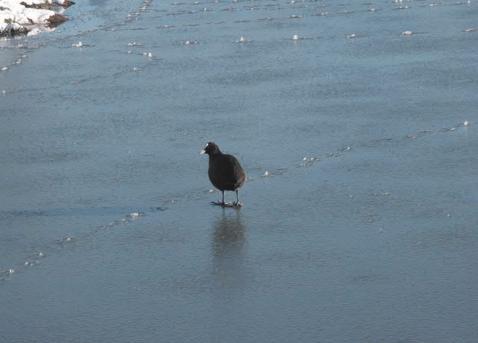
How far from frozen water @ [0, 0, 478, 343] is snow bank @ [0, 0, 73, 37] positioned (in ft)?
5.00

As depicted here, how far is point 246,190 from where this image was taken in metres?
8.91

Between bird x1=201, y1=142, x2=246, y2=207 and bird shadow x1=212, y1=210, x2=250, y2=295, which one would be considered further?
bird x1=201, y1=142, x2=246, y2=207

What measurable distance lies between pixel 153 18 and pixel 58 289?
38.4 ft

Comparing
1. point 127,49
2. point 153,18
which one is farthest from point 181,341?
point 153,18

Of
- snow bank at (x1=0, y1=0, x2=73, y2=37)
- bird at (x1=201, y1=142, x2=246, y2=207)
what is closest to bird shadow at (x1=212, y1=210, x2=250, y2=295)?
bird at (x1=201, y1=142, x2=246, y2=207)

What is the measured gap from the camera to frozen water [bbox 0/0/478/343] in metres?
6.36

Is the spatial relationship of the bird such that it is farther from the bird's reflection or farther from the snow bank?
the snow bank

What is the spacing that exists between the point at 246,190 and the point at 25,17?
1061cm

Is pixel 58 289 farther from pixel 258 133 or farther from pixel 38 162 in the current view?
pixel 258 133

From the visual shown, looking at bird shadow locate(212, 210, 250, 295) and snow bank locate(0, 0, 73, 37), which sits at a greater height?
snow bank locate(0, 0, 73, 37)

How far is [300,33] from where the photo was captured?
16.1 m

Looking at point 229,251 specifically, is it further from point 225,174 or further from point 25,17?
point 25,17

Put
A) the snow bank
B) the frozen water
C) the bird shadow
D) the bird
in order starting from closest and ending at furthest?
the frozen water < the bird shadow < the bird < the snow bank

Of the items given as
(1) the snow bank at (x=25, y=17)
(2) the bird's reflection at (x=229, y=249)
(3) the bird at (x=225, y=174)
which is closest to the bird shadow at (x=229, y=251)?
(2) the bird's reflection at (x=229, y=249)
